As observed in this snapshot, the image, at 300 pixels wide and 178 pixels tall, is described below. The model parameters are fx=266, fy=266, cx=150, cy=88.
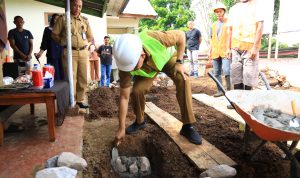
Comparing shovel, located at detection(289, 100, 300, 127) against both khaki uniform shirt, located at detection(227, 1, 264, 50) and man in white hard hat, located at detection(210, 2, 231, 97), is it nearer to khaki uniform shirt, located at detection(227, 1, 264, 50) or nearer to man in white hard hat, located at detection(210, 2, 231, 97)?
khaki uniform shirt, located at detection(227, 1, 264, 50)

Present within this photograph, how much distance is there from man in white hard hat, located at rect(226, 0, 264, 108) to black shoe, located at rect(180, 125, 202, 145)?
184cm

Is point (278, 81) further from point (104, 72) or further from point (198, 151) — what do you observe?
point (198, 151)

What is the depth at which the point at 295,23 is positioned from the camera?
8.30 m

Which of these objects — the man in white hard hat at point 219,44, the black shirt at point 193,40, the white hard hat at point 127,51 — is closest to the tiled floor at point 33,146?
the white hard hat at point 127,51

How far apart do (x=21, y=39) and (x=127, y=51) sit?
188 inches

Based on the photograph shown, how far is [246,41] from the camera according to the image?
176 inches

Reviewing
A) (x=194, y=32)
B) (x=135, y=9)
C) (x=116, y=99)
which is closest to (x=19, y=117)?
(x=116, y=99)

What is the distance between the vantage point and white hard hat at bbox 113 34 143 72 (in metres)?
2.38

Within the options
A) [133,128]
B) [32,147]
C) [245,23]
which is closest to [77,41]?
[133,128]

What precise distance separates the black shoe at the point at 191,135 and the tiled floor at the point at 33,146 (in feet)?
3.98

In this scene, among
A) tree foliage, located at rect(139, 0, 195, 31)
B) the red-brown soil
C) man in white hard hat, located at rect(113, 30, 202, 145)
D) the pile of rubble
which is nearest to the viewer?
man in white hard hat, located at rect(113, 30, 202, 145)

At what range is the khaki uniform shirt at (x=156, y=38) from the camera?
9.07 feet

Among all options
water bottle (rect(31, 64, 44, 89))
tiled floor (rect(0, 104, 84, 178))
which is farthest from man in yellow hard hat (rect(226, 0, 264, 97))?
water bottle (rect(31, 64, 44, 89))

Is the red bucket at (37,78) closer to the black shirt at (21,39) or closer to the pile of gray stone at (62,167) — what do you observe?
the pile of gray stone at (62,167)
